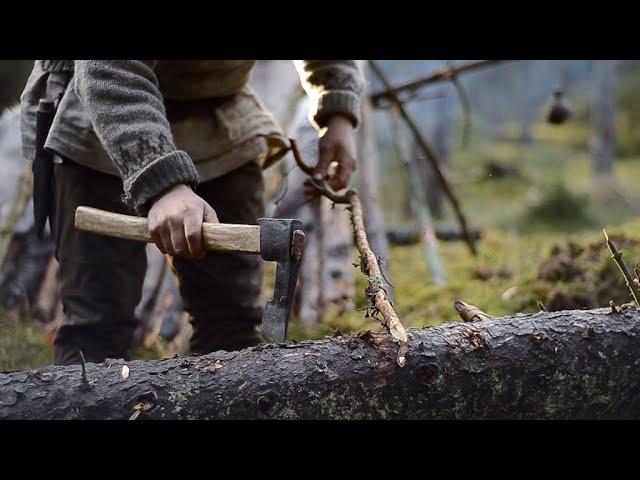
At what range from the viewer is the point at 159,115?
7.06 feet

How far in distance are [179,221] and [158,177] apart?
0.16 m

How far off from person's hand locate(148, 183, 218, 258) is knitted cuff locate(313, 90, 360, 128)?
3.16 ft

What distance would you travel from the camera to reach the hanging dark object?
4457 millimetres

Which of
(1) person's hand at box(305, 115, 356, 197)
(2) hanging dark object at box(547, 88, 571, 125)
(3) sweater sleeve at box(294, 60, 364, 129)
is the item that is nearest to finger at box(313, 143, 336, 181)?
(1) person's hand at box(305, 115, 356, 197)

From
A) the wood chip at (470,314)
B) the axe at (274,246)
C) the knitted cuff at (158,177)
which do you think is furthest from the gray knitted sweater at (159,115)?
the wood chip at (470,314)

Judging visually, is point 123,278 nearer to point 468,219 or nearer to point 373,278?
point 373,278

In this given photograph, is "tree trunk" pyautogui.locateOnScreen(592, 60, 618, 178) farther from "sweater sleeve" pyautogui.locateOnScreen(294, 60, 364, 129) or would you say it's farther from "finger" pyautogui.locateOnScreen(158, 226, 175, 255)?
"finger" pyautogui.locateOnScreen(158, 226, 175, 255)

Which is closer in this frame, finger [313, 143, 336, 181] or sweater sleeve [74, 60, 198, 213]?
sweater sleeve [74, 60, 198, 213]

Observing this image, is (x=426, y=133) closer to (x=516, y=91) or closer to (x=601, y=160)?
(x=601, y=160)

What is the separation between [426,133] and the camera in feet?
33.7

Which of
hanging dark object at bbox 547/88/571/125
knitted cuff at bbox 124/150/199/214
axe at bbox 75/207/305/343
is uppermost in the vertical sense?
hanging dark object at bbox 547/88/571/125

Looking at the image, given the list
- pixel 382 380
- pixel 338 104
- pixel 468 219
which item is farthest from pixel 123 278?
pixel 468 219

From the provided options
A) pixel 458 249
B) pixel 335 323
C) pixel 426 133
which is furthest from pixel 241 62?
pixel 426 133
